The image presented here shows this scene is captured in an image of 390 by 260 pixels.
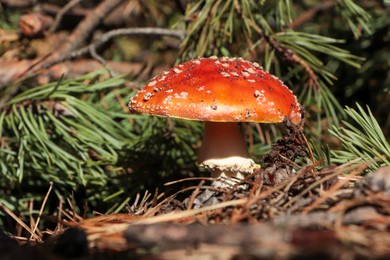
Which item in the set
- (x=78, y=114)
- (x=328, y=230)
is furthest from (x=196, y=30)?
(x=328, y=230)

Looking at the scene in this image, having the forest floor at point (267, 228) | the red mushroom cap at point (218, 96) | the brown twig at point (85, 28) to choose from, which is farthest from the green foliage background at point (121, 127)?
the forest floor at point (267, 228)

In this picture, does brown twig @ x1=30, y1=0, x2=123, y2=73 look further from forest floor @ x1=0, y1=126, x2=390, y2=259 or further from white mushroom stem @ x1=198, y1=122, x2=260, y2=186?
forest floor @ x1=0, y1=126, x2=390, y2=259

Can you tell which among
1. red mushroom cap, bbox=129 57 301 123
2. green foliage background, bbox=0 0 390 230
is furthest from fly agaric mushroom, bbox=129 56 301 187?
green foliage background, bbox=0 0 390 230

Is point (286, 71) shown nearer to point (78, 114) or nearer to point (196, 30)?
point (196, 30)

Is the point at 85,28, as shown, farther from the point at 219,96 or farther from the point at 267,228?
the point at 267,228

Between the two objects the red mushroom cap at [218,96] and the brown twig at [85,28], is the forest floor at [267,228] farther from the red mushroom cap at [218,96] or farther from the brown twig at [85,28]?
the brown twig at [85,28]

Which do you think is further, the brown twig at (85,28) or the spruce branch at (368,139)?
the brown twig at (85,28)

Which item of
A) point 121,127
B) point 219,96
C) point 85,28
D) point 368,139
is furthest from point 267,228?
point 85,28

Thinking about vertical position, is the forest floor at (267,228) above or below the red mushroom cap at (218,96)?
below
